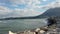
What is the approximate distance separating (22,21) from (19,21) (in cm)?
36

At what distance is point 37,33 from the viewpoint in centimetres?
477

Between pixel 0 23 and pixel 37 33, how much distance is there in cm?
726

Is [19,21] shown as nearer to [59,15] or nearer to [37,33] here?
[59,15]

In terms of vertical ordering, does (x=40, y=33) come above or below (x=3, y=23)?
below

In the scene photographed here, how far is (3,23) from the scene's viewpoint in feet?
37.3

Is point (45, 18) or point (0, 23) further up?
point (45, 18)

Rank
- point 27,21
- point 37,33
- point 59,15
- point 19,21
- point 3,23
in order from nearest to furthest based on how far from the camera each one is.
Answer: point 37,33 < point 3,23 < point 59,15 < point 27,21 < point 19,21

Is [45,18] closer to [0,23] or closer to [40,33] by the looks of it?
[0,23]

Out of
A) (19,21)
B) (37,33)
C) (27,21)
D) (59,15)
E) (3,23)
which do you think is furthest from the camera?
(19,21)

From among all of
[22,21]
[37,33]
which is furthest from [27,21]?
[37,33]

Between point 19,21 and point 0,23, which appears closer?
point 0,23

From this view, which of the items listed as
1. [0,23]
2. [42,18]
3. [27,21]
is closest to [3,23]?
[0,23]

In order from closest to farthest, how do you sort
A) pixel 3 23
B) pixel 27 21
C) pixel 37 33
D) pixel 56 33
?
pixel 56 33 → pixel 37 33 → pixel 3 23 → pixel 27 21

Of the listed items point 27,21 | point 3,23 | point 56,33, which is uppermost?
point 27,21
